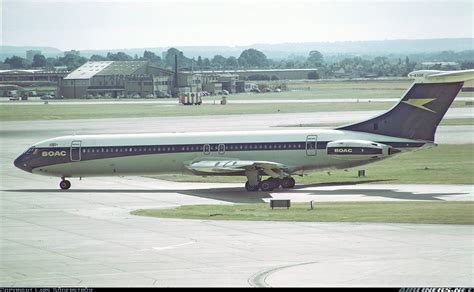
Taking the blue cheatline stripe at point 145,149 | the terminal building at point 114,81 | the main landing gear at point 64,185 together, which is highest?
the blue cheatline stripe at point 145,149

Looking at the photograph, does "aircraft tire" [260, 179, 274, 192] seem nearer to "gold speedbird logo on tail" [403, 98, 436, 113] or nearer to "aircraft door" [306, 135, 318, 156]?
"aircraft door" [306, 135, 318, 156]

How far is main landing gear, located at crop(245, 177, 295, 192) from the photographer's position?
55969mm

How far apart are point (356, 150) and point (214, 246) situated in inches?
839

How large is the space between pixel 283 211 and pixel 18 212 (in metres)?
13.3

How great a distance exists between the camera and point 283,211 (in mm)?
45594

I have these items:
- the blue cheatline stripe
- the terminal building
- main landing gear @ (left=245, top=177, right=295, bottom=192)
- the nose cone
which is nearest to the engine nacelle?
the blue cheatline stripe

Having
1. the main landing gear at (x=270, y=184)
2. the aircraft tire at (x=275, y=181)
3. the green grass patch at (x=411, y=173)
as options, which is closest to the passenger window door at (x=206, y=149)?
the main landing gear at (x=270, y=184)

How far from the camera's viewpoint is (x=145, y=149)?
57.7m

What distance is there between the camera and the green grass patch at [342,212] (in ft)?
136

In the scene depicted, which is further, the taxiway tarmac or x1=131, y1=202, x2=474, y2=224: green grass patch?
x1=131, y1=202, x2=474, y2=224: green grass patch

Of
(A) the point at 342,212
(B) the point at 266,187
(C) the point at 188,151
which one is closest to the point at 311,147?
(B) the point at 266,187

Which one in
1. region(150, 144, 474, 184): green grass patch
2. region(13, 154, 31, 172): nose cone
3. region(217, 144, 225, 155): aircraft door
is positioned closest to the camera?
region(217, 144, 225, 155): aircraft door

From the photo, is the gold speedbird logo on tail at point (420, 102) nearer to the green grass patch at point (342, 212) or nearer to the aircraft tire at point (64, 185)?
the green grass patch at point (342, 212)

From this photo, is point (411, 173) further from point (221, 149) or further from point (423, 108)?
point (221, 149)
